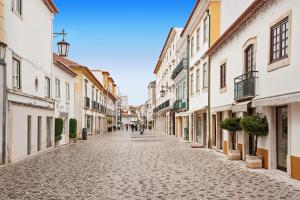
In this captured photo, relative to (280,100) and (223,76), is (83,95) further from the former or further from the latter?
(280,100)

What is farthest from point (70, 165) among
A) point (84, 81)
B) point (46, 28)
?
point (84, 81)

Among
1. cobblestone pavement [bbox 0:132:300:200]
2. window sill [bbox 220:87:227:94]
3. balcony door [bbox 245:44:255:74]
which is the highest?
balcony door [bbox 245:44:255:74]

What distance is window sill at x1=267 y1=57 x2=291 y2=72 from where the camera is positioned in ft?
35.1

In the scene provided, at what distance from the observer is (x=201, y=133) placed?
26.5m

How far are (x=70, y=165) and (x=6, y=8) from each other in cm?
636

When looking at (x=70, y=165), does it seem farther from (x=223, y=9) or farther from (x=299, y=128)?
(x=223, y=9)

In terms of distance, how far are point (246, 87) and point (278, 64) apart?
2836mm

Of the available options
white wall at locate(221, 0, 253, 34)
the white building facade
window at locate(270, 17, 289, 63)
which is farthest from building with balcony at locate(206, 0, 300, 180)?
the white building facade

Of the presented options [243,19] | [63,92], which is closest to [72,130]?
[63,92]

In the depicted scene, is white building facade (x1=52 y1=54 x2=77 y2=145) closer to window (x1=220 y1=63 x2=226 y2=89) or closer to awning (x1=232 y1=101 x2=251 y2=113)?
window (x1=220 y1=63 x2=226 y2=89)

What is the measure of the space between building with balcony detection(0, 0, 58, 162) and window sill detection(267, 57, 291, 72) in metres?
9.49

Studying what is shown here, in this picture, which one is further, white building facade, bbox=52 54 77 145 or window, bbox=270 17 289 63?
white building facade, bbox=52 54 77 145

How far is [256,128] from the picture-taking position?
496 inches

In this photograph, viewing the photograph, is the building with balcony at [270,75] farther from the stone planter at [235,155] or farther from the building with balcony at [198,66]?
the building with balcony at [198,66]
